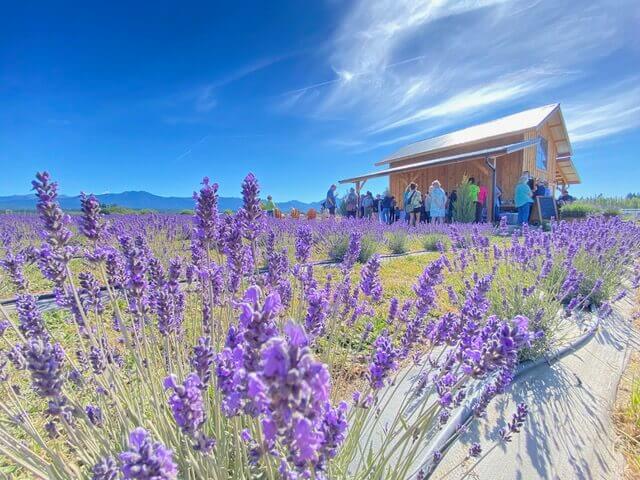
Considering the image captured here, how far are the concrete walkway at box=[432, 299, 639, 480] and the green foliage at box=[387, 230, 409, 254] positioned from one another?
4.71 metres

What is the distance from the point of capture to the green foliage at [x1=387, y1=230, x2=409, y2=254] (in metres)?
7.33

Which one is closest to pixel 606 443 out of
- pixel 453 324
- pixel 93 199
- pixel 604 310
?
pixel 453 324

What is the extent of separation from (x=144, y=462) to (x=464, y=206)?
1417cm

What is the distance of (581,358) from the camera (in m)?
2.62

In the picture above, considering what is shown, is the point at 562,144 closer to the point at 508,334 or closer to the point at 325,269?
the point at 325,269

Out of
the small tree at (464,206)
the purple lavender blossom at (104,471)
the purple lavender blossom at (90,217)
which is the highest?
the small tree at (464,206)

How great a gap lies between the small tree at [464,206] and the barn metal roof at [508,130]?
4.13 metres

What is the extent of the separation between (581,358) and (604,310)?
0.90m

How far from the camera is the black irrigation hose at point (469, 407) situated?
1.46 m

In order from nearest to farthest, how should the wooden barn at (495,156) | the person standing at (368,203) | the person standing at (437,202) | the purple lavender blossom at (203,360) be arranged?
the purple lavender blossom at (203,360) < the person standing at (437,202) < the wooden barn at (495,156) < the person standing at (368,203)

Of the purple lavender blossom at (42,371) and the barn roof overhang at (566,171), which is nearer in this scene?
the purple lavender blossom at (42,371)

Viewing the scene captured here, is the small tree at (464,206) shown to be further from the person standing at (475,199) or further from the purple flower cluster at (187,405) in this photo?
the purple flower cluster at (187,405)

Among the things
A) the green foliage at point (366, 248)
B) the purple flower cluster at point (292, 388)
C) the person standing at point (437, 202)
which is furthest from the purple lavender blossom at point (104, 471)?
the person standing at point (437, 202)

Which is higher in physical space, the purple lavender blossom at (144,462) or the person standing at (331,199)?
the person standing at (331,199)
